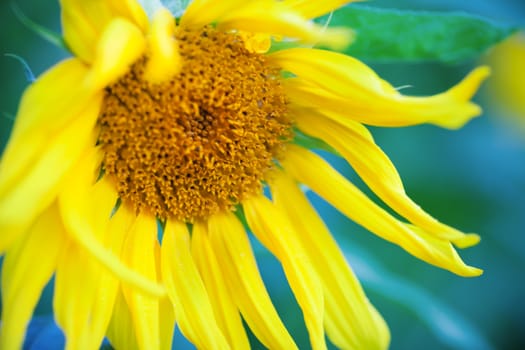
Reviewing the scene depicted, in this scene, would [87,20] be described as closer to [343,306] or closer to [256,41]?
[256,41]

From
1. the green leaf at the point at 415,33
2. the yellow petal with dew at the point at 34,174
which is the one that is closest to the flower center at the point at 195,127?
the yellow petal with dew at the point at 34,174

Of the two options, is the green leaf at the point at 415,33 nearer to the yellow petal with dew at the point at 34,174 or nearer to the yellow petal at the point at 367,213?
the yellow petal at the point at 367,213

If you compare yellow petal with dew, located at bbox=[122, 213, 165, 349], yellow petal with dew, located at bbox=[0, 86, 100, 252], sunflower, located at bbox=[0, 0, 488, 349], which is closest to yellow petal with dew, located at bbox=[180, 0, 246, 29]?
sunflower, located at bbox=[0, 0, 488, 349]

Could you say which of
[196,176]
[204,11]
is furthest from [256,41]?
[196,176]

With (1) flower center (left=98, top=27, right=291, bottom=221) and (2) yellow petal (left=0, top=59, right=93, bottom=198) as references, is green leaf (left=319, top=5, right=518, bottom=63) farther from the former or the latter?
(2) yellow petal (left=0, top=59, right=93, bottom=198)

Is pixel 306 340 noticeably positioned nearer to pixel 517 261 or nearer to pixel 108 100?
pixel 108 100

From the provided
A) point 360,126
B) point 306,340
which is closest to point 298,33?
point 360,126

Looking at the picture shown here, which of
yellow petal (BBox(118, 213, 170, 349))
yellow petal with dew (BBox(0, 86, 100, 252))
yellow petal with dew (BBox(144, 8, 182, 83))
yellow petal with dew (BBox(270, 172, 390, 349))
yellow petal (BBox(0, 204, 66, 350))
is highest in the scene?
yellow petal with dew (BBox(144, 8, 182, 83))
